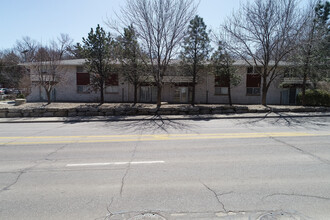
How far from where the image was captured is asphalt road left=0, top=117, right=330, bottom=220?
2.89 meters

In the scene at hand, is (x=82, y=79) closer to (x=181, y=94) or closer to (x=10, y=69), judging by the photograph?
(x=181, y=94)

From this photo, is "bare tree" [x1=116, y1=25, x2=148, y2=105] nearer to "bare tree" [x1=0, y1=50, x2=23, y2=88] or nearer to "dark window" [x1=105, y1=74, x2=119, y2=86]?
"dark window" [x1=105, y1=74, x2=119, y2=86]

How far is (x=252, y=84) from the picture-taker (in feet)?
79.0

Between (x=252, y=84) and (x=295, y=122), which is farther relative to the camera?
(x=252, y=84)

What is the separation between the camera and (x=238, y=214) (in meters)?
2.77

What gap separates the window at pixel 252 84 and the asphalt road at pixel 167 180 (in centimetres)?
1866

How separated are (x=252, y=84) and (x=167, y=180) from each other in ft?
77.3

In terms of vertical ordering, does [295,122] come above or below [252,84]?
below

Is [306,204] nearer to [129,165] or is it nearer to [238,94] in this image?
[129,165]

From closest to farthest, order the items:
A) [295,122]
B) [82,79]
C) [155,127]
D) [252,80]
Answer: [155,127]
[295,122]
[252,80]
[82,79]

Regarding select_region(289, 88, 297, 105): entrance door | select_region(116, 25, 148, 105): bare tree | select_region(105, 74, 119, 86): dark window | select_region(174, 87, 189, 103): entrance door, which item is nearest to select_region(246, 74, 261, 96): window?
select_region(289, 88, 297, 105): entrance door

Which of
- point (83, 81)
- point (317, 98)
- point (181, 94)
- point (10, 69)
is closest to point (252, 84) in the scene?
point (317, 98)

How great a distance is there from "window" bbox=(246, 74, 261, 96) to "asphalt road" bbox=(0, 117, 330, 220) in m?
18.7

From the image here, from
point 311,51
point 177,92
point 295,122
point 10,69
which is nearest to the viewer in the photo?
point 295,122
